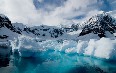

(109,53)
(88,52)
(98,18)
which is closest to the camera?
(109,53)

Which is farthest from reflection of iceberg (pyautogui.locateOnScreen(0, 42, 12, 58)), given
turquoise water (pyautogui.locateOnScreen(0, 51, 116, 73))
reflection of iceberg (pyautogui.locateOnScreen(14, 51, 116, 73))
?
reflection of iceberg (pyautogui.locateOnScreen(14, 51, 116, 73))

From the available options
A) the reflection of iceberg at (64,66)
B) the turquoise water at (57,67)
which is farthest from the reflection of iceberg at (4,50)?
the reflection of iceberg at (64,66)

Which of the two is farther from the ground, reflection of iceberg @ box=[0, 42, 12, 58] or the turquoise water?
reflection of iceberg @ box=[0, 42, 12, 58]

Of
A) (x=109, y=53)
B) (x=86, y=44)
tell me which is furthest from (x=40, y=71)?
(x=86, y=44)

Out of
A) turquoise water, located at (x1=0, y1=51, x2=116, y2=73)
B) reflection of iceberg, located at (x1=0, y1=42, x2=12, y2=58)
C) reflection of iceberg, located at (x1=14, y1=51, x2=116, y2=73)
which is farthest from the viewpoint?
reflection of iceberg, located at (x1=0, y1=42, x2=12, y2=58)

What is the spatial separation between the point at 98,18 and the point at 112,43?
356ft

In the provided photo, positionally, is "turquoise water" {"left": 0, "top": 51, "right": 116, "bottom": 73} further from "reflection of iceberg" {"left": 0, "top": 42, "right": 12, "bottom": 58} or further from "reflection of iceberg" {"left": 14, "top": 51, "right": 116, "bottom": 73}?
"reflection of iceberg" {"left": 0, "top": 42, "right": 12, "bottom": 58}

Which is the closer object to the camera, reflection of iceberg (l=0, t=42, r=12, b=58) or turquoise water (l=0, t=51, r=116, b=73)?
turquoise water (l=0, t=51, r=116, b=73)

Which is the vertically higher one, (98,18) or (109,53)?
(98,18)

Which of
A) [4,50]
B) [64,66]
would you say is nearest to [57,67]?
[64,66]

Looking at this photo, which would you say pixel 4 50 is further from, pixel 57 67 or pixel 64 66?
pixel 64 66

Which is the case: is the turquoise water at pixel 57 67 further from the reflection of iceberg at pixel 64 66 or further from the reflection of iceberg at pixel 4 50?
the reflection of iceberg at pixel 4 50

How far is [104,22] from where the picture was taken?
12850 cm

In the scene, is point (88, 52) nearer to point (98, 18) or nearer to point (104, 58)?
point (104, 58)
